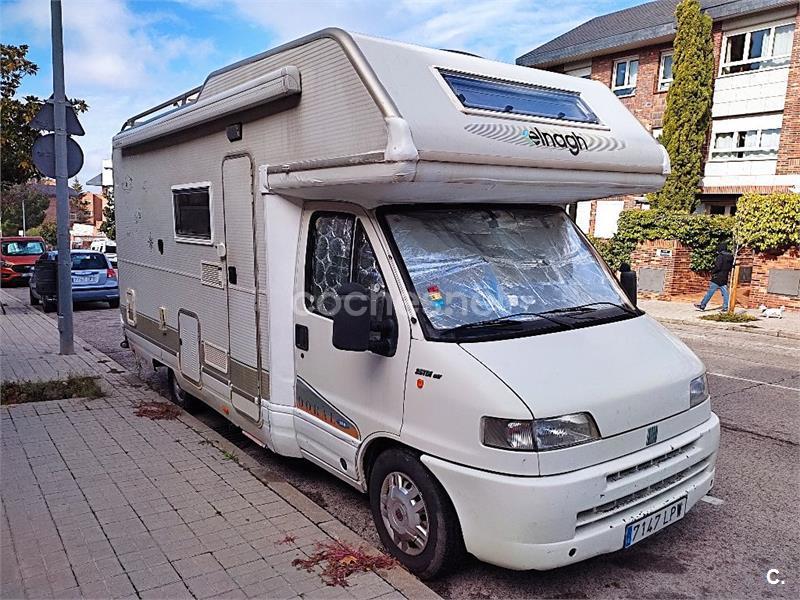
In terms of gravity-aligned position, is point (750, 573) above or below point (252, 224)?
below

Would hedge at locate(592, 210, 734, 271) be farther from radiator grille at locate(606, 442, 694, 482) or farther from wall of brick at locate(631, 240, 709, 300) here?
radiator grille at locate(606, 442, 694, 482)

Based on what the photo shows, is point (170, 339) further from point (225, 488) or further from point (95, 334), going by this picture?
point (95, 334)

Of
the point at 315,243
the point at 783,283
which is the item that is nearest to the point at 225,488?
the point at 315,243

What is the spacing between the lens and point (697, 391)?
3861mm

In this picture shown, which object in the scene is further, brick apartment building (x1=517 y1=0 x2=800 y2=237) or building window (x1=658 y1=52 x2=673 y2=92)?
building window (x1=658 y1=52 x2=673 y2=92)

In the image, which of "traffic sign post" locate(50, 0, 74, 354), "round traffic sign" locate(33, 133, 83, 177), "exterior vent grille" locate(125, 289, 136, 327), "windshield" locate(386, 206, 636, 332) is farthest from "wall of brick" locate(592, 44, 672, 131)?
"windshield" locate(386, 206, 636, 332)

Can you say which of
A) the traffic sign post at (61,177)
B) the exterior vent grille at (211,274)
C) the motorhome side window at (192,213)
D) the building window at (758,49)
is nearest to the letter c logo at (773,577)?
the exterior vent grille at (211,274)

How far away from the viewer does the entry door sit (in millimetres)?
4773

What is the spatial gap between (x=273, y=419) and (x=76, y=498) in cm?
143

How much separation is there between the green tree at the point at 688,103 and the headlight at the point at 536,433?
1925 cm

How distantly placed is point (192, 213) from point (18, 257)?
19.7 m

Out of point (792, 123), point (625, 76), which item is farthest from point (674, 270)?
point (625, 76)

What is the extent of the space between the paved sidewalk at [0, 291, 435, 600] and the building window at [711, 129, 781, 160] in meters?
20.9

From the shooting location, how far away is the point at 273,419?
4.69m
